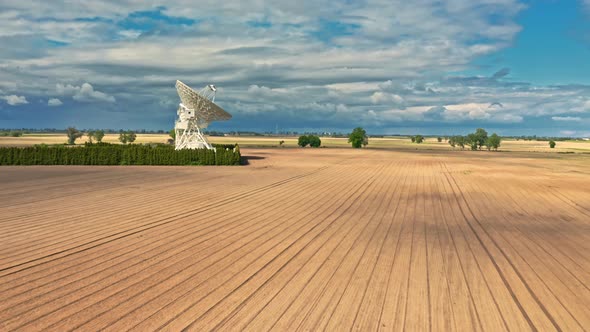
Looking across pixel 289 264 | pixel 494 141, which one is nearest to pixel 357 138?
pixel 494 141

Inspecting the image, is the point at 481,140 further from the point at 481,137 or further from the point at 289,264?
the point at 289,264

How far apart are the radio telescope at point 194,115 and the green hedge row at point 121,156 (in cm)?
359

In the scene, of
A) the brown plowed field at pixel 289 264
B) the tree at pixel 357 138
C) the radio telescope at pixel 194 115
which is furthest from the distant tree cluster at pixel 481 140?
the brown plowed field at pixel 289 264

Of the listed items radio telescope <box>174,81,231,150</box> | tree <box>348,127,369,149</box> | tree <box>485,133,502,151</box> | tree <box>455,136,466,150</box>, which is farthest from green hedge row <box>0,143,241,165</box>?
tree <box>455,136,466,150</box>

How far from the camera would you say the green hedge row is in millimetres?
51750

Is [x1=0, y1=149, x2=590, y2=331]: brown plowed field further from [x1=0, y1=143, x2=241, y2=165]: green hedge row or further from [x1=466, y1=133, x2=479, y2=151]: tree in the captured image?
[x1=466, y1=133, x2=479, y2=151]: tree

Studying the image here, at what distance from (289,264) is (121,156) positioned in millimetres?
46228

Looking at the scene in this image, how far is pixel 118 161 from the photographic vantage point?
175 feet

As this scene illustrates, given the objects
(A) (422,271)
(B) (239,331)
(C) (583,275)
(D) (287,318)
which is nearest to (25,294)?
(B) (239,331)

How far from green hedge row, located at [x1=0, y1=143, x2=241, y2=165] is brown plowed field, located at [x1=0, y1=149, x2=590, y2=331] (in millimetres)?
27404

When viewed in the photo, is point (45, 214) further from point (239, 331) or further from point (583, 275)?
→ point (583, 275)

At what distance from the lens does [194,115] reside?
183 feet

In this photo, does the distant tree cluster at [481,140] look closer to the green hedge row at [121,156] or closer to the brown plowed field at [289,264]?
the green hedge row at [121,156]

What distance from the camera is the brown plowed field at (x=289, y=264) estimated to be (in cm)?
896
